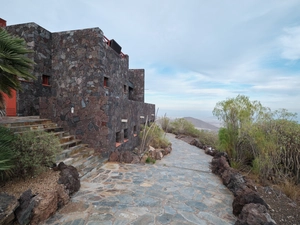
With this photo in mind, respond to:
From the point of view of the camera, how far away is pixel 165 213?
270 centimetres

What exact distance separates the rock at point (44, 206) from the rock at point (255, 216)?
2.76 meters

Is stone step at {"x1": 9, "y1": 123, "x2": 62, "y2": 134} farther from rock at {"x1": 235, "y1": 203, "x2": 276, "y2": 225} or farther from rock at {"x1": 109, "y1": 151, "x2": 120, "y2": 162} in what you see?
rock at {"x1": 235, "y1": 203, "x2": 276, "y2": 225}

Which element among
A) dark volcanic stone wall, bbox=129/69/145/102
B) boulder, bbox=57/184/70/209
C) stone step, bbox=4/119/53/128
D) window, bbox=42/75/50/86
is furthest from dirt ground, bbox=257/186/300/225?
dark volcanic stone wall, bbox=129/69/145/102

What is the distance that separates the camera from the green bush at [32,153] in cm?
280

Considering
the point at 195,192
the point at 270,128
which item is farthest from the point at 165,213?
the point at 270,128

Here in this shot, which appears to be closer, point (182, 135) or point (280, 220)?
point (280, 220)

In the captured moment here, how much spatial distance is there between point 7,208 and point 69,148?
2852 mm

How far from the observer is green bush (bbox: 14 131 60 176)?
2805 millimetres

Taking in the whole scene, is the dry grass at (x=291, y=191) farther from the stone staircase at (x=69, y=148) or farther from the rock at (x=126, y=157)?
the stone staircase at (x=69, y=148)

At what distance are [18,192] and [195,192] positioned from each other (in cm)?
328

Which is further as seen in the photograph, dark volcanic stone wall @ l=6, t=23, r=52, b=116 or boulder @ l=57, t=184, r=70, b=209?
dark volcanic stone wall @ l=6, t=23, r=52, b=116

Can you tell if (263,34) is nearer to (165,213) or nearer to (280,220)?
(280,220)

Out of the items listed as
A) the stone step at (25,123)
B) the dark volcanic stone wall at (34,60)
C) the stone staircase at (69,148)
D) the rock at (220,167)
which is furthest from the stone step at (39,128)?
the rock at (220,167)

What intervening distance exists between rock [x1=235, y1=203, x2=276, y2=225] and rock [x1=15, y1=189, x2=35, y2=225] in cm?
290
